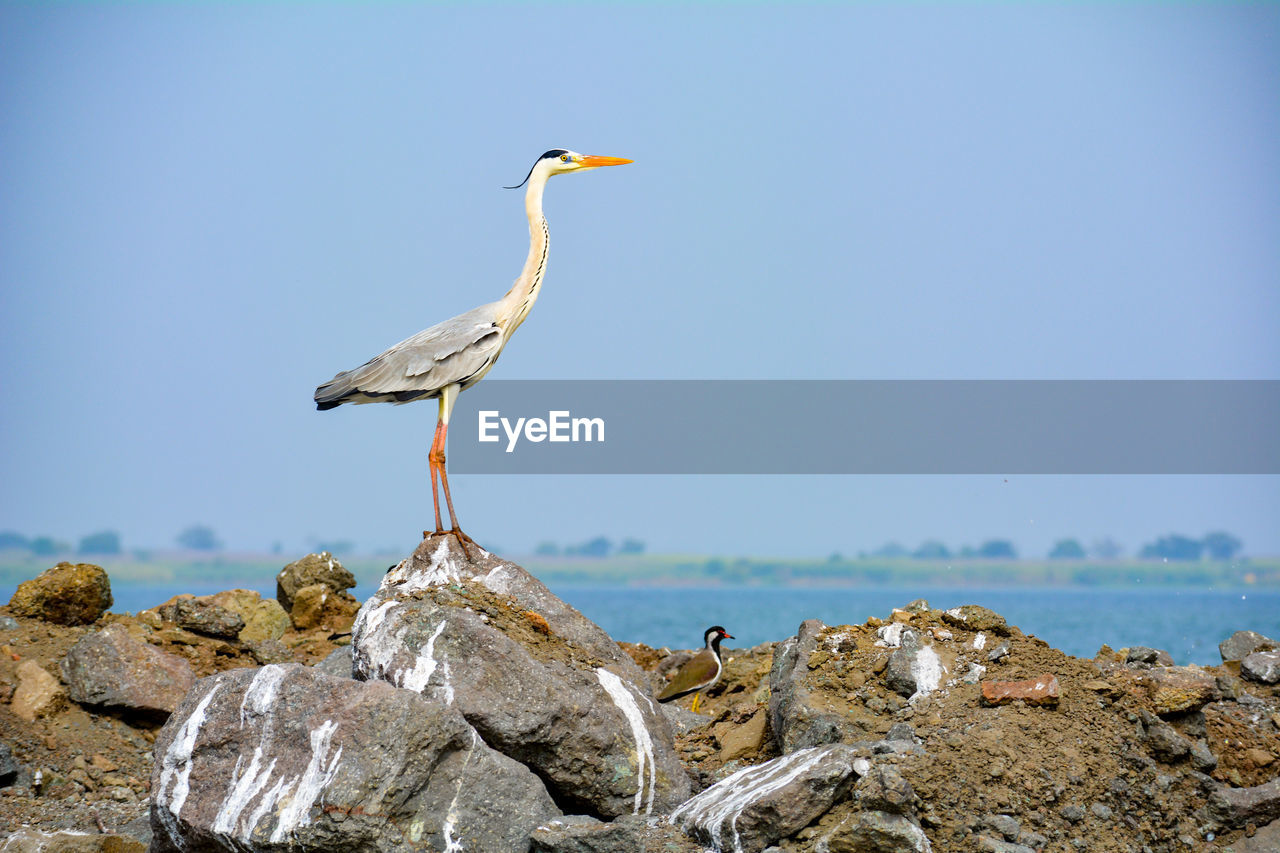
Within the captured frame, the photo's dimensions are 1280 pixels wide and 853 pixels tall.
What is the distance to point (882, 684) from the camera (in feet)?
26.6

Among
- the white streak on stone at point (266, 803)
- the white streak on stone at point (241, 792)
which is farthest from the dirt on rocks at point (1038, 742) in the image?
the white streak on stone at point (241, 792)

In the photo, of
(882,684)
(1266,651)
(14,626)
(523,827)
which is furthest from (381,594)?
(1266,651)

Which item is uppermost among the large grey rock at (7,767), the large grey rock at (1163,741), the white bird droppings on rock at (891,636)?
the white bird droppings on rock at (891,636)

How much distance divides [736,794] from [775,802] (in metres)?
0.46

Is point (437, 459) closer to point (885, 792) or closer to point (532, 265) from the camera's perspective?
point (532, 265)

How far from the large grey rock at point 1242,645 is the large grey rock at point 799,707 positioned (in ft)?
15.9

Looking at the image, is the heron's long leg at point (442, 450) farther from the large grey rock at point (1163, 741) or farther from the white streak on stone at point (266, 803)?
the large grey rock at point (1163, 741)

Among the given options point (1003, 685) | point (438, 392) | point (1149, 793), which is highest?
point (438, 392)

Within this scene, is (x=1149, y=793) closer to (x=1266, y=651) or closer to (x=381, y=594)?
(x=1266, y=651)

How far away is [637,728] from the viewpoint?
770 cm

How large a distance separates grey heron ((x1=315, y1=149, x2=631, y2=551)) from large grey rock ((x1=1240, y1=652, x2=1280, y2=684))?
7045mm

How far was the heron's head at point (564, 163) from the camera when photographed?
9.71 metres

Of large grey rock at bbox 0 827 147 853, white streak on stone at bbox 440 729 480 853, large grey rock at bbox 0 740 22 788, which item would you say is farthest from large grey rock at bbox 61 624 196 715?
white streak on stone at bbox 440 729 480 853

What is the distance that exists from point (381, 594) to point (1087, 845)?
17.0 feet
